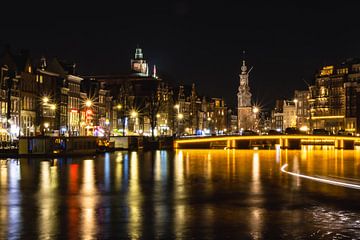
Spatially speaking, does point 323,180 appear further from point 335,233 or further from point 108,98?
point 108,98

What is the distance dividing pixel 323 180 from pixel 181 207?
1770 centimetres

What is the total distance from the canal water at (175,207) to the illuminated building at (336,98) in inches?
5044

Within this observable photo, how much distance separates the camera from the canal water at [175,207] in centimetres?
2275

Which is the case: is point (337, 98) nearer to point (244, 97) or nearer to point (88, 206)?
point (244, 97)

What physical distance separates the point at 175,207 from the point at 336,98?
159287 mm

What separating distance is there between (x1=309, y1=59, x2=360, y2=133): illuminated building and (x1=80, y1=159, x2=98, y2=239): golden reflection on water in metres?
134

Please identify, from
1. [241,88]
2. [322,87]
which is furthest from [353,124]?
[241,88]

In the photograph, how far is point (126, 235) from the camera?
869 inches

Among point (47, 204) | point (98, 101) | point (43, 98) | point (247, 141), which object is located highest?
point (98, 101)

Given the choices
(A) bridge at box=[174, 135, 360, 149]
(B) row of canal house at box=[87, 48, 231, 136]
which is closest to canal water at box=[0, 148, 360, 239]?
(A) bridge at box=[174, 135, 360, 149]

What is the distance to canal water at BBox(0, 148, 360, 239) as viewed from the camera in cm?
2275

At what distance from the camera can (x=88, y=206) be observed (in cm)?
2925

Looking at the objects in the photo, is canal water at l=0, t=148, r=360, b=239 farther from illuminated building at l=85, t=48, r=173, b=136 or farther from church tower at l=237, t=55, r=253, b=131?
church tower at l=237, t=55, r=253, b=131

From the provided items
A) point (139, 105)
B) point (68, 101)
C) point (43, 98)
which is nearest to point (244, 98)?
point (139, 105)
